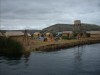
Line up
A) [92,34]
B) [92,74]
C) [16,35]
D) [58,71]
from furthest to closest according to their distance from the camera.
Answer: [92,34], [16,35], [58,71], [92,74]

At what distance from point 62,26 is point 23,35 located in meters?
148

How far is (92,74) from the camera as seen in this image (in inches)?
1003

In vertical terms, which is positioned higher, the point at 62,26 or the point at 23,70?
the point at 62,26

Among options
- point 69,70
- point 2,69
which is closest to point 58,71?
point 69,70

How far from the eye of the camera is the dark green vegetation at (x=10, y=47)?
141 feet

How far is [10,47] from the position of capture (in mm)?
43875

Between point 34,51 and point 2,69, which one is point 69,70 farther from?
point 34,51

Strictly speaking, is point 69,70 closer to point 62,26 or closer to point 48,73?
point 48,73

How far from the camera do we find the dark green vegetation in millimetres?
42906

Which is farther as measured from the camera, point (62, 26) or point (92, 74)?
point (62, 26)

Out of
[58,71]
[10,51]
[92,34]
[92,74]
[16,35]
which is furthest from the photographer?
[92,34]

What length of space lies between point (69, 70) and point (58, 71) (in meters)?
1.48

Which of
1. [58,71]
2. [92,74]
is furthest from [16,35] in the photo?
[92,74]

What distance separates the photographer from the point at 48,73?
26.6 metres
